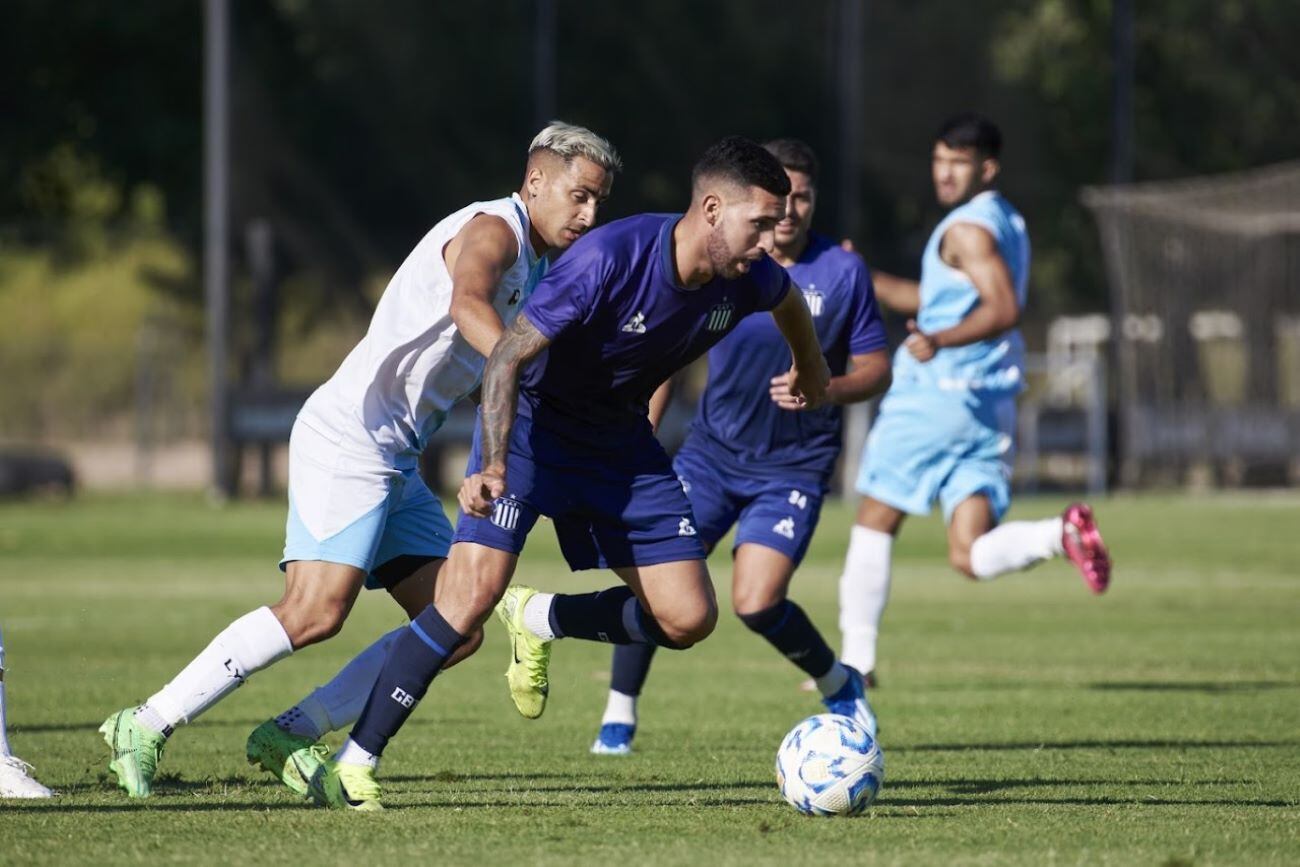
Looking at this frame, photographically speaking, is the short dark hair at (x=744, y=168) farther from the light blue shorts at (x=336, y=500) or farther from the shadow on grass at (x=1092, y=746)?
the shadow on grass at (x=1092, y=746)

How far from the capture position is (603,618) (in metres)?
7.23

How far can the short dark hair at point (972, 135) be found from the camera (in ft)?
33.4

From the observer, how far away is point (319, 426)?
6781mm

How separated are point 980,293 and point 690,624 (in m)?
3.61

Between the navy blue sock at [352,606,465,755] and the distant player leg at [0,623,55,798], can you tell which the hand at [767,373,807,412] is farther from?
the distant player leg at [0,623,55,798]

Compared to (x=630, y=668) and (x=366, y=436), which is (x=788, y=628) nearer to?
(x=630, y=668)

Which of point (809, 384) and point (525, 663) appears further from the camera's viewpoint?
point (809, 384)

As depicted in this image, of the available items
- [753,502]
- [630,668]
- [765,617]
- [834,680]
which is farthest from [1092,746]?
[630,668]

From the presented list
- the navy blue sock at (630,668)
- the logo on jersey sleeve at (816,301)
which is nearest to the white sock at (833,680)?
the navy blue sock at (630,668)

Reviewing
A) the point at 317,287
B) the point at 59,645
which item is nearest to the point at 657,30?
the point at 317,287

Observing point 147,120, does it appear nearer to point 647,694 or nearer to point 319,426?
point 647,694

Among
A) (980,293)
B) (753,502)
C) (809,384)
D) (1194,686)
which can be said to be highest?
(980,293)

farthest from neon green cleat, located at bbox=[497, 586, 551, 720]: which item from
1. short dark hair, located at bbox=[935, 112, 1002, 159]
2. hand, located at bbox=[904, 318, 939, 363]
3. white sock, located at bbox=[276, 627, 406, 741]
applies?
short dark hair, located at bbox=[935, 112, 1002, 159]

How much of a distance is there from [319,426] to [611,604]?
3.95 ft
